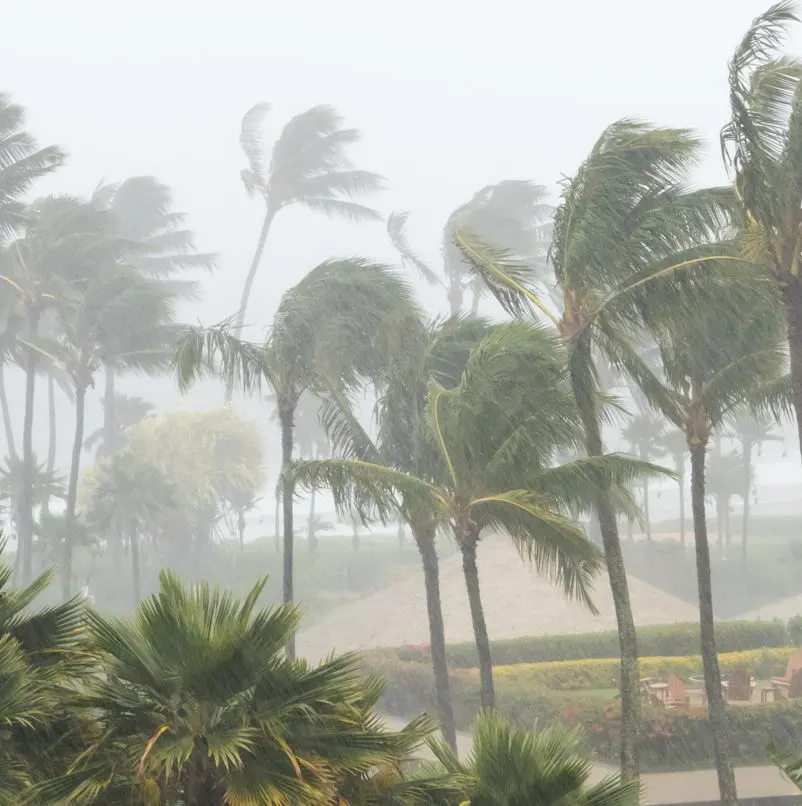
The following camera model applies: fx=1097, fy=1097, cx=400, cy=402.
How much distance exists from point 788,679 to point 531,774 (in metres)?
19.6

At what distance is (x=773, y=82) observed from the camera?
45.6 ft

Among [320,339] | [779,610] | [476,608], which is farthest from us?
[779,610]

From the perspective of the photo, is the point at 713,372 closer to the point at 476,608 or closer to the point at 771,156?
the point at 771,156

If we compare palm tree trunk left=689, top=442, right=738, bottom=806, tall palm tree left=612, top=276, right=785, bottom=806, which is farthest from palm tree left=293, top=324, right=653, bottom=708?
palm tree trunk left=689, top=442, right=738, bottom=806

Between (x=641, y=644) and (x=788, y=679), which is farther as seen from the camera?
(x=641, y=644)

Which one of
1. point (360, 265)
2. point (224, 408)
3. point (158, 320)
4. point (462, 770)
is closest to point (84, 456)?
point (224, 408)

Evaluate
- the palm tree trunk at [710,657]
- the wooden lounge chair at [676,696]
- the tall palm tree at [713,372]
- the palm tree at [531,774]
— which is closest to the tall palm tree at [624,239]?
the tall palm tree at [713,372]

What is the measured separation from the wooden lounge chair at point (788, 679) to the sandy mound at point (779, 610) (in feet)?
54.0

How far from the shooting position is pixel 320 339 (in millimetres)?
20750

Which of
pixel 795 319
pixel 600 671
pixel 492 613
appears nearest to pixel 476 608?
pixel 795 319

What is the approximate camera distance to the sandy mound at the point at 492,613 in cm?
3812

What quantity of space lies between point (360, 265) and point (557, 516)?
945cm

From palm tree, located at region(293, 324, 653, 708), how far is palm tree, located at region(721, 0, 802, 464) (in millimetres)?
2991

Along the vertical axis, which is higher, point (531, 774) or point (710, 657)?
point (531, 774)
